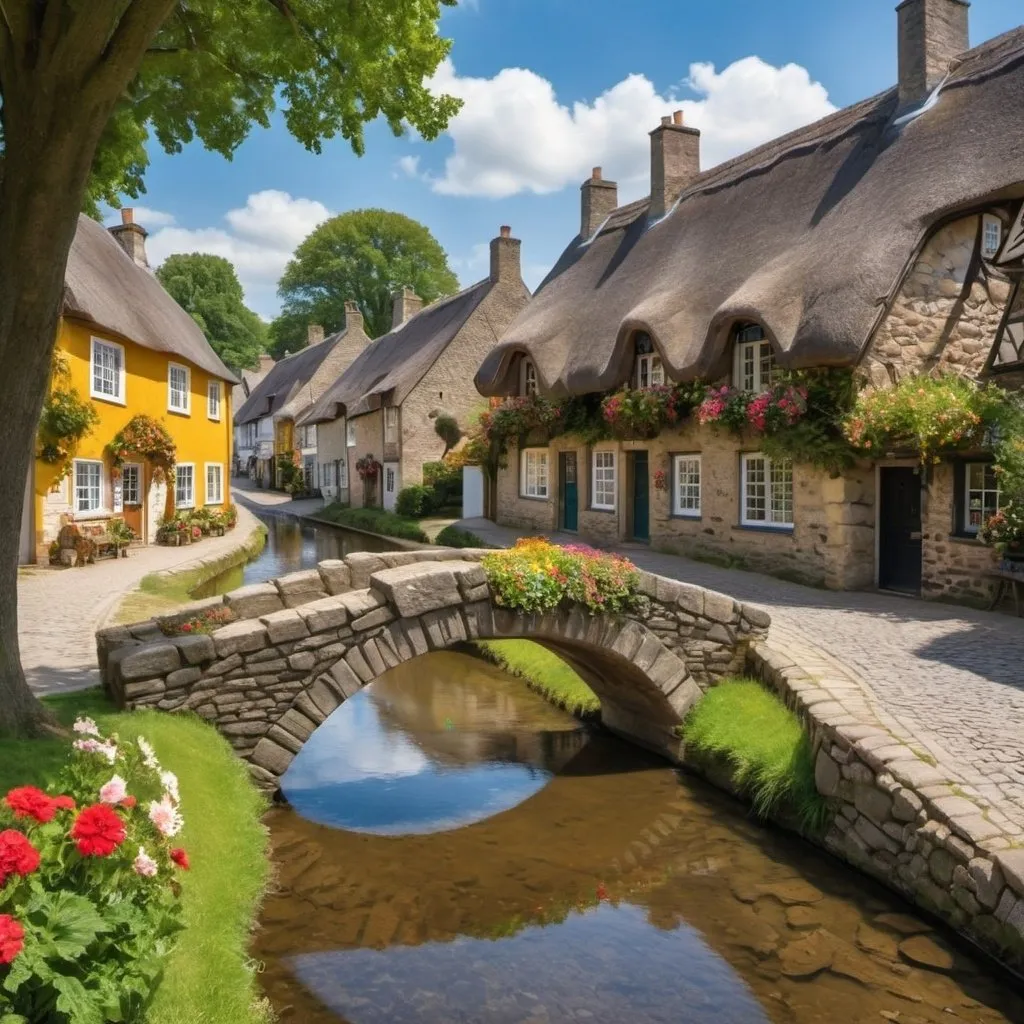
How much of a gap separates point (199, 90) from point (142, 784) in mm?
6198

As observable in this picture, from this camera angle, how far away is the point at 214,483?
2606 centimetres

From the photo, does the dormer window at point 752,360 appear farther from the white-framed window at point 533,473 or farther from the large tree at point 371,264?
the large tree at point 371,264

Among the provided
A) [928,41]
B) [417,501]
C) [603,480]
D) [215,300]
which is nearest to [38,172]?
[928,41]

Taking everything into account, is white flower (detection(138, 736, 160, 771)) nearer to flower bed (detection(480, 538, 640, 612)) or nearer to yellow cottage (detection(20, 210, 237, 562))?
flower bed (detection(480, 538, 640, 612))

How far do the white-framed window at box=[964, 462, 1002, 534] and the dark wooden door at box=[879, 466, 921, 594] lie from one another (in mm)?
793

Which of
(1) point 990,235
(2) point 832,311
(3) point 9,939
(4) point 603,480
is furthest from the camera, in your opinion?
(4) point 603,480

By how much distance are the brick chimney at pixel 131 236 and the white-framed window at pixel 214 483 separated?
6.51 metres

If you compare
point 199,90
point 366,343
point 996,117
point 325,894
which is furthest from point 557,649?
point 366,343

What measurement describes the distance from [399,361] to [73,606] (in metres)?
21.4

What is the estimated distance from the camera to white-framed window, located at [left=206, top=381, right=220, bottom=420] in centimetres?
2527

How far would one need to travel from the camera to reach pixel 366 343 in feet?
151

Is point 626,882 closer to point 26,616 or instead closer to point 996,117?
point 26,616

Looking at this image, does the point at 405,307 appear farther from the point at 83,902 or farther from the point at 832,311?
the point at 83,902

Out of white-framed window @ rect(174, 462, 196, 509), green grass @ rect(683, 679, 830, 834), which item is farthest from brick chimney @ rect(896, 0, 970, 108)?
white-framed window @ rect(174, 462, 196, 509)
